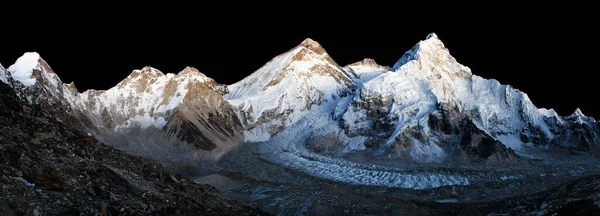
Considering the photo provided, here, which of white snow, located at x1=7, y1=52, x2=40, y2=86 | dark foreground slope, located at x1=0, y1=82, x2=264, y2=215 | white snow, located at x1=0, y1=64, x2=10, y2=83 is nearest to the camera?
dark foreground slope, located at x1=0, y1=82, x2=264, y2=215

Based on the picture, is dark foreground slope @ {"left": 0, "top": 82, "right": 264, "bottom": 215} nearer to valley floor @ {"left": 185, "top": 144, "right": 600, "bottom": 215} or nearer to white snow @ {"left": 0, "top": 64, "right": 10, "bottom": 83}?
valley floor @ {"left": 185, "top": 144, "right": 600, "bottom": 215}

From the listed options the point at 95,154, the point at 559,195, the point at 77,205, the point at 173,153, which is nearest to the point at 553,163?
the point at 559,195

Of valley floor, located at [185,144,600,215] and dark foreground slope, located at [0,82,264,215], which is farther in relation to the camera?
valley floor, located at [185,144,600,215]

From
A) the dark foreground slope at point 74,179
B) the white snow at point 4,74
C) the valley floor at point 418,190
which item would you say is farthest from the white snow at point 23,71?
the dark foreground slope at point 74,179

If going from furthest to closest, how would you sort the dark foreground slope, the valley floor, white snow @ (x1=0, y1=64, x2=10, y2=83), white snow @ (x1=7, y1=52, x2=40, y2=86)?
white snow @ (x1=7, y1=52, x2=40, y2=86) < white snow @ (x1=0, y1=64, x2=10, y2=83) < the valley floor < the dark foreground slope

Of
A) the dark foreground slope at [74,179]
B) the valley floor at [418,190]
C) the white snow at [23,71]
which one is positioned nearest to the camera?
the dark foreground slope at [74,179]

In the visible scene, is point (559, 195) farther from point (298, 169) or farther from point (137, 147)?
point (137, 147)

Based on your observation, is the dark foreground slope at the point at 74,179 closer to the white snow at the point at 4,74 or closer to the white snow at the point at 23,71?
the white snow at the point at 4,74

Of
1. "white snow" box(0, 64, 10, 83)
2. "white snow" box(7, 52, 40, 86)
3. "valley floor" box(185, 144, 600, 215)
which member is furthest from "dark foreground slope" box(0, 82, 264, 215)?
"white snow" box(7, 52, 40, 86)

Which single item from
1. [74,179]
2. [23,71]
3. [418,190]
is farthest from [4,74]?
[74,179]
